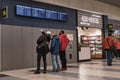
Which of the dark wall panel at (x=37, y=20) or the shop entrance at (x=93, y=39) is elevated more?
the dark wall panel at (x=37, y=20)

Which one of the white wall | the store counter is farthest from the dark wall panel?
the store counter

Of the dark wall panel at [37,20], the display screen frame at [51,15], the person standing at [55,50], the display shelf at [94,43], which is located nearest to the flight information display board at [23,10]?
the dark wall panel at [37,20]

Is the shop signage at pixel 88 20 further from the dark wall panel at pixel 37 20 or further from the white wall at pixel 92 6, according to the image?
the dark wall panel at pixel 37 20

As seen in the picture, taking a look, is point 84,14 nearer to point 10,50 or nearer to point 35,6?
point 35,6

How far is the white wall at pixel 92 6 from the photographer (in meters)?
12.2

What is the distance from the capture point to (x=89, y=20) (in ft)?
47.8

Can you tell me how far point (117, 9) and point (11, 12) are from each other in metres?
9.62

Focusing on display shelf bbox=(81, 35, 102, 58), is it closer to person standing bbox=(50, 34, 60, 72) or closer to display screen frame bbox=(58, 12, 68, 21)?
display screen frame bbox=(58, 12, 68, 21)

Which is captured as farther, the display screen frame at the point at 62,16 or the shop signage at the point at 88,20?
the shop signage at the point at 88,20

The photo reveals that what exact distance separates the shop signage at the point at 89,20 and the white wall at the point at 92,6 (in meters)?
0.44

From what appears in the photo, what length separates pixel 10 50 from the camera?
9.77 metres

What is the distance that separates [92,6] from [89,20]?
0.89 metres

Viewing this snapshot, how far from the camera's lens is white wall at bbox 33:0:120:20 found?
12.2 m

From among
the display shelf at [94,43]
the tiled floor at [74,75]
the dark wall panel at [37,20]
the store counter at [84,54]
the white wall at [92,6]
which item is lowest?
the tiled floor at [74,75]
